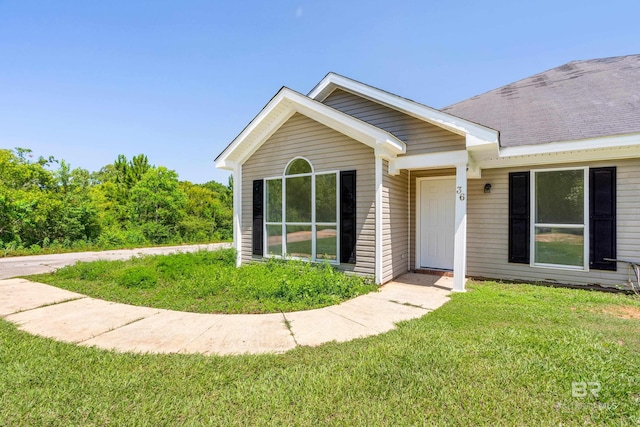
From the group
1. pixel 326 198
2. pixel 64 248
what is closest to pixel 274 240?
pixel 326 198

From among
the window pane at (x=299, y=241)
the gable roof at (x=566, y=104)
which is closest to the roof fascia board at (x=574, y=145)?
the gable roof at (x=566, y=104)

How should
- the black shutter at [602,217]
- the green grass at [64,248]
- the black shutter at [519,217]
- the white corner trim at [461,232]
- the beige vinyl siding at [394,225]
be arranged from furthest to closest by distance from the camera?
the green grass at [64,248] < the black shutter at [519,217] < the beige vinyl siding at [394,225] < the white corner trim at [461,232] < the black shutter at [602,217]

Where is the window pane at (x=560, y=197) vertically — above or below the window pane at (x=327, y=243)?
above

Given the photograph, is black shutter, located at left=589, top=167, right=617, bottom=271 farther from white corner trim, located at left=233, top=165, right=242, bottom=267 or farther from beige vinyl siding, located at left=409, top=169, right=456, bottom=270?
white corner trim, located at left=233, top=165, right=242, bottom=267

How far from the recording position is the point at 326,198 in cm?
639

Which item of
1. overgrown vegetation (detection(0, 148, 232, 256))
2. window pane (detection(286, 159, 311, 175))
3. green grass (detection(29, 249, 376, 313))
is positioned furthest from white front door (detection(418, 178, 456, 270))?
overgrown vegetation (detection(0, 148, 232, 256))

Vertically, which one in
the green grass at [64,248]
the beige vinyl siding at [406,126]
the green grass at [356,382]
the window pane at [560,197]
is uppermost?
the beige vinyl siding at [406,126]

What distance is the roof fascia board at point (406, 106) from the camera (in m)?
5.09

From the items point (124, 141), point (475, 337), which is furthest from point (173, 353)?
point (124, 141)

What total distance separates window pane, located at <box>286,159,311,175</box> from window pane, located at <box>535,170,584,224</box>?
5.09 meters

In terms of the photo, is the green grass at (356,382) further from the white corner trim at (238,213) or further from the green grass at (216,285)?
the white corner trim at (238,213)

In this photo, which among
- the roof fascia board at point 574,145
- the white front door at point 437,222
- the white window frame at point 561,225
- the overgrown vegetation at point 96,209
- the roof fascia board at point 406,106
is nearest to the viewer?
the roof fascia board at point 574,145

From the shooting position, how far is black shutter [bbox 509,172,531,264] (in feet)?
20.0

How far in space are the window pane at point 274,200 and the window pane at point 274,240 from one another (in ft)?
0.69
